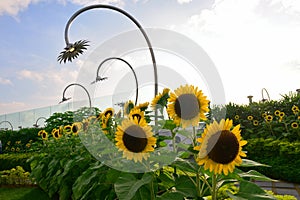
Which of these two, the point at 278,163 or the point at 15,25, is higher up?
the point at 15,25

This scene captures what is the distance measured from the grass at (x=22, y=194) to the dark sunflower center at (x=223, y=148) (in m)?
3.38

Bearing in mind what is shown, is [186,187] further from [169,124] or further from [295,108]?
[295,108]

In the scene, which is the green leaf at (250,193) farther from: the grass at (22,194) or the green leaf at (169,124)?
the grass at (22,194)

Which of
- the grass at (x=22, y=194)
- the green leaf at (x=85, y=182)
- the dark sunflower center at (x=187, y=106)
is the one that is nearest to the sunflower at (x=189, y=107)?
the dark sunflower center at (x=187, y=106)

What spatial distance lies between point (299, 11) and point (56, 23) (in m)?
3.59

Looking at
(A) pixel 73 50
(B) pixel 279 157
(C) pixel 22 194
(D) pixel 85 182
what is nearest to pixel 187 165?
(D) pixel 85 182

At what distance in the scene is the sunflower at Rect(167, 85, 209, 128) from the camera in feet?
4.11

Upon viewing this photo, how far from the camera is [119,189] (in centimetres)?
116

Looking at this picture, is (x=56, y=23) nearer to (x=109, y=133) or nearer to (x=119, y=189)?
(x=109, y=133)

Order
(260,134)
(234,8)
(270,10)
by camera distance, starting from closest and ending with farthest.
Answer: (234,8), (270,10), (260,134)

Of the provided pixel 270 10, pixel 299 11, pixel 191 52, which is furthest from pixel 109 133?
pixel 299 11

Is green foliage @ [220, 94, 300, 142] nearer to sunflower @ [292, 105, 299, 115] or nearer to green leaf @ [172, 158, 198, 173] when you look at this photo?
sunflower @ [292, 105, 299, 115]

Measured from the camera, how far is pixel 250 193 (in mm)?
1080

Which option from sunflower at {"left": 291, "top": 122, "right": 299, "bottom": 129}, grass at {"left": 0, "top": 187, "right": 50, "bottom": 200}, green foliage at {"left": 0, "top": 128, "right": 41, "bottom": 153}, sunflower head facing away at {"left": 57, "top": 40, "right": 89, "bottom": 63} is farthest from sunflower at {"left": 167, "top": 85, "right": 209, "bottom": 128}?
green foliage at {"left": 0, "top": 128, "right": 41, "bottom": 153}
